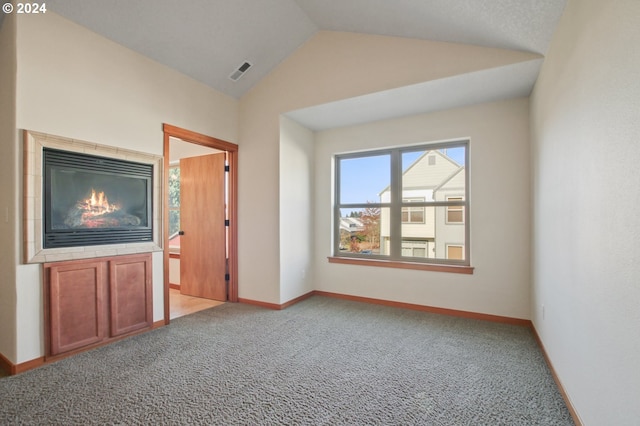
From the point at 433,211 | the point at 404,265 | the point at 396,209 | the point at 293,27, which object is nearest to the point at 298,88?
the point at 293,27

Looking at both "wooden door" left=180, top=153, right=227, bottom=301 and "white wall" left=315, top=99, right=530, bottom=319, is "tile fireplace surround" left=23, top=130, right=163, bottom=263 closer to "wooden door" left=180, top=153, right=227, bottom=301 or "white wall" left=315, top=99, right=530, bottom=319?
"wooden door" left=180, top=153, right=227, bottom=301

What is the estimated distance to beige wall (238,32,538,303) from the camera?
2994 millimetres

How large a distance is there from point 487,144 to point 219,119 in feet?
11.2

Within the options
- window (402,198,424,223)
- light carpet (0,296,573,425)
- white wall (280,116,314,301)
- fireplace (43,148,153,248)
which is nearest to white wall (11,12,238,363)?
fireplace (43,148,153,248)

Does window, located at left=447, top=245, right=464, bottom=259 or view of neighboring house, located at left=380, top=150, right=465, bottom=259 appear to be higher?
view of neighboring house, located at left=380, top=150, right=465, bottom=259

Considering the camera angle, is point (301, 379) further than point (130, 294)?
No

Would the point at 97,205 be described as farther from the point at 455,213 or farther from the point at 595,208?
the point at 455,213

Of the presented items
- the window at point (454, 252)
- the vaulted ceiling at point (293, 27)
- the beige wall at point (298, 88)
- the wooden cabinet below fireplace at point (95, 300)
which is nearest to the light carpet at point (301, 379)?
the wooden cabinet below fireplace at point (95, 300)

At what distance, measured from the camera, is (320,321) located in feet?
11.5

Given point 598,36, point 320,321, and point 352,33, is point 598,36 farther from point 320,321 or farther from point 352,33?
point 320,321

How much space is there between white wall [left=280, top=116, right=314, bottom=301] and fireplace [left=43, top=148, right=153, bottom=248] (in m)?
1.61

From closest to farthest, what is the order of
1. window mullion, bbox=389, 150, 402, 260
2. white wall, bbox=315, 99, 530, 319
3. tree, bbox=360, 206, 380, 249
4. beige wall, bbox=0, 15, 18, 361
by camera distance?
1. beige wall, bbox=0, 15, 18, 361
2. white wall, bbox=315, 99, 530, 319
3. window mullion, bbox=389, 150, 402, 260
4. tree, bbox=360, 206, 380, 249

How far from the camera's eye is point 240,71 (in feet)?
12.6

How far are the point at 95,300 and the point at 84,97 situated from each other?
6.15ft
